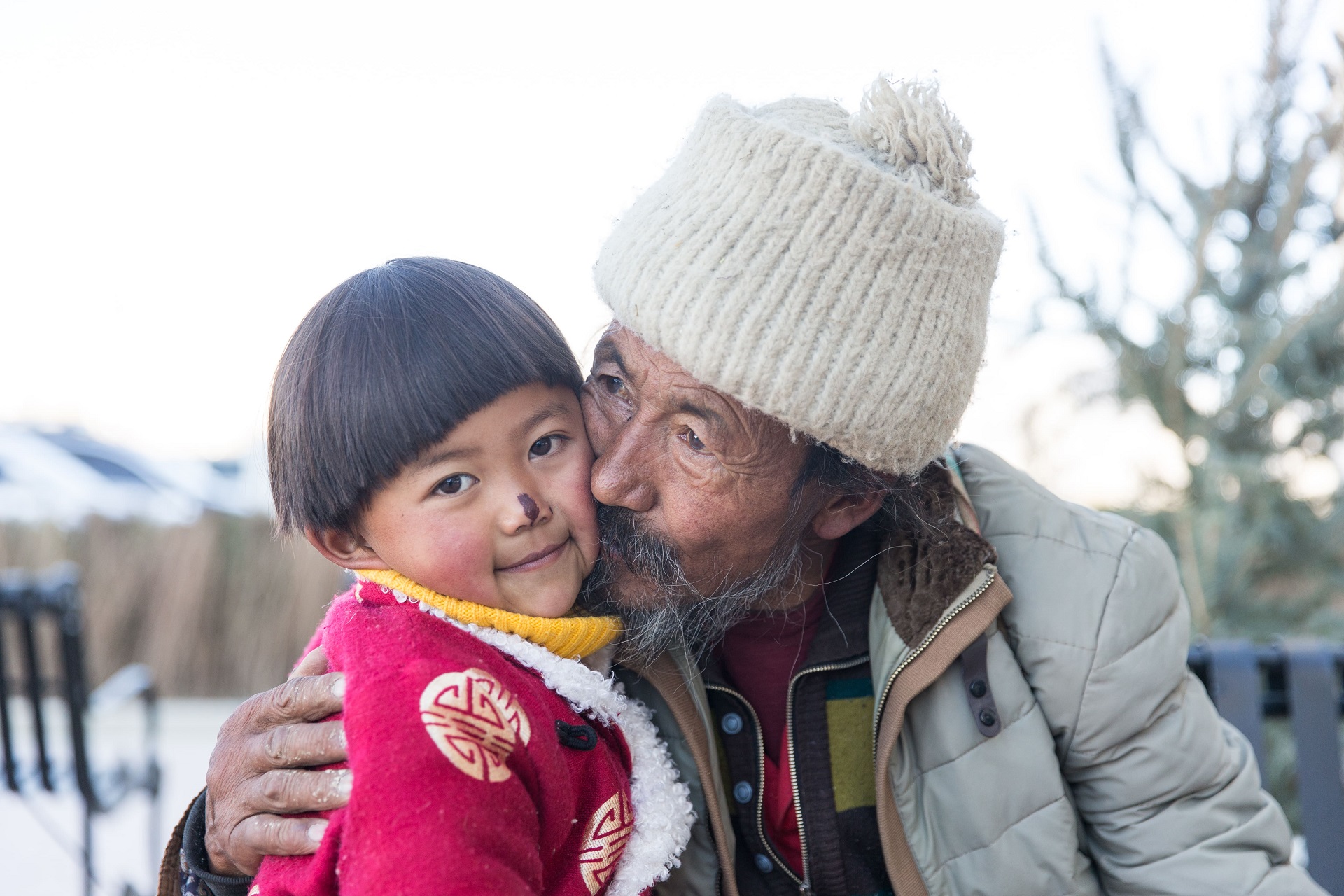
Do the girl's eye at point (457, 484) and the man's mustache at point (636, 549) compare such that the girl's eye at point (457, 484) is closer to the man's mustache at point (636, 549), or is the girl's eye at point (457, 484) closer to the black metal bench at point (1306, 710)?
the man's mustache at point (636, 549)

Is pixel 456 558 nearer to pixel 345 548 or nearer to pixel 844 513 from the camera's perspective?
pixel 345 548

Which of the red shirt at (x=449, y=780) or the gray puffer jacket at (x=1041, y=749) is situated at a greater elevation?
the red shirt at (x=449, y=780)

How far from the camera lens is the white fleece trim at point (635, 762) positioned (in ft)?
5.26

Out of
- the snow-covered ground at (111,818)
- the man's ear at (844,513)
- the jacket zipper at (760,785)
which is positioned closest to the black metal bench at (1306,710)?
the man's ear at (844,513)

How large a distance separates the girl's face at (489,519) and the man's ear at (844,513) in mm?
579

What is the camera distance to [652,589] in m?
1.85

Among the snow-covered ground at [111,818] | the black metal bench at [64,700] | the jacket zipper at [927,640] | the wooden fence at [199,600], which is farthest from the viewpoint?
the wooden fence at [199,600]

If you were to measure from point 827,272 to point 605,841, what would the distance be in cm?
101

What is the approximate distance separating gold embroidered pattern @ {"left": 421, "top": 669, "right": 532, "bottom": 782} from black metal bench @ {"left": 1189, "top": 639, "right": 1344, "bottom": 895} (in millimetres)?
1891

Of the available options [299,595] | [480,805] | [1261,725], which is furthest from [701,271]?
[299,595]

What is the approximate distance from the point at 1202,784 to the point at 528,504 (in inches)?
58.3

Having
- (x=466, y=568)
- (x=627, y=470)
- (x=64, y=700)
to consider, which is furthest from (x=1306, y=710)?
(x=64, y=700)

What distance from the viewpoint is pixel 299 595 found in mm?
6250

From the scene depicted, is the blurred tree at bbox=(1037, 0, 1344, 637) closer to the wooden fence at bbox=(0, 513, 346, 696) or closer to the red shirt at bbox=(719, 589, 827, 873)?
the red shirt at bbox=(719, 589, 827, 873)
